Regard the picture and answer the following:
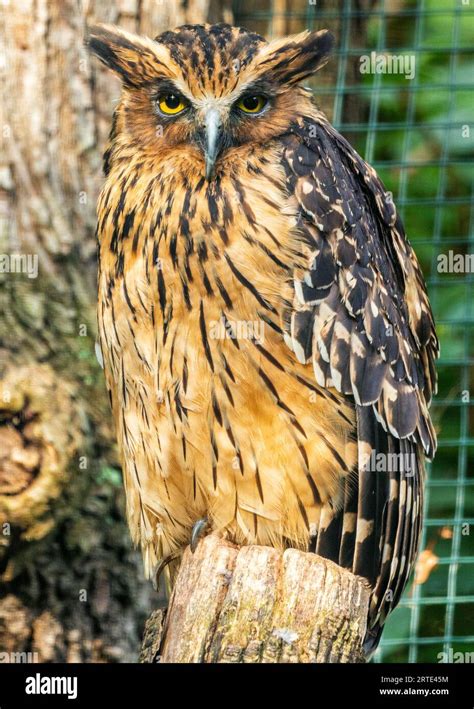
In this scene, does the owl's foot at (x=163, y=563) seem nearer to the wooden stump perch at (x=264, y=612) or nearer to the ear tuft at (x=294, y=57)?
the wooden stump perch at (x=264, y=612)

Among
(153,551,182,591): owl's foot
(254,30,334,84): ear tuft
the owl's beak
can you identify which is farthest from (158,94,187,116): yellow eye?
(153,551,182,591): owl's foot

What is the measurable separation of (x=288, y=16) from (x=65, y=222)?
1.48 metres

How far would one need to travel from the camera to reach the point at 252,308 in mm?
2982

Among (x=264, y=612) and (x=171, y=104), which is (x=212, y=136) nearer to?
(x=171, y=104)

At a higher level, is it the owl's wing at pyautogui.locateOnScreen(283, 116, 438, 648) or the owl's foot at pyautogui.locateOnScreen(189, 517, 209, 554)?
the owl's wing at pyautogui.locateOnScreen(283, 116, 438, 648)

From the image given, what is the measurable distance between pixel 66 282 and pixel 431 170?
6.22 ft

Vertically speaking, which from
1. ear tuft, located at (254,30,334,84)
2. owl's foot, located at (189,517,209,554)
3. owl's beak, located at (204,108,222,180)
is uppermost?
ear tuft, located at (254,30,334,84)

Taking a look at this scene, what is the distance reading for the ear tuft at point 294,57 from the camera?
9.80ft

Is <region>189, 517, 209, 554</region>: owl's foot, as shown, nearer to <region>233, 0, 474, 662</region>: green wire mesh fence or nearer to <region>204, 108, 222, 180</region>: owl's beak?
<region>204, 108, 222, 180</region>: owl's beak

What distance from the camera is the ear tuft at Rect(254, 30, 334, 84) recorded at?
9.80 ft

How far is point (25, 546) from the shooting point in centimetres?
399

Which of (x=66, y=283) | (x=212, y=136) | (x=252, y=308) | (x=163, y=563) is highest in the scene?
(x=212, y=136)

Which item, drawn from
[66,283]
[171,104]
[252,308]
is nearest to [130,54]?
[171,104]

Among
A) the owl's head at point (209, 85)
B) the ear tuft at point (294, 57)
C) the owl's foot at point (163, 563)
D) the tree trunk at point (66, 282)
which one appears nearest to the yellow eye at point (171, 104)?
the owl's head at point (209, 85)
